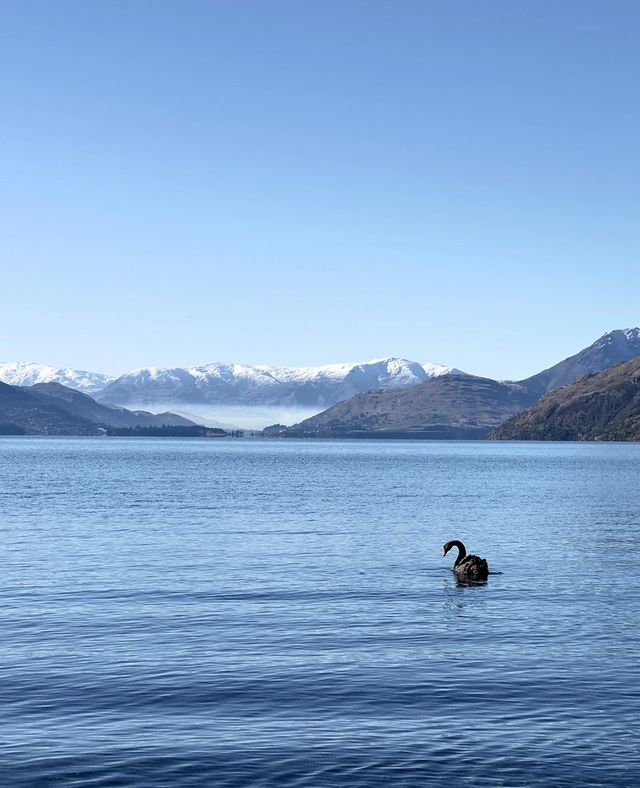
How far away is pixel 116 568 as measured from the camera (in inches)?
2237

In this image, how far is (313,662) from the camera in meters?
33.5

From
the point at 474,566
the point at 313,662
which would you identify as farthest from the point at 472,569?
the point at 313,662

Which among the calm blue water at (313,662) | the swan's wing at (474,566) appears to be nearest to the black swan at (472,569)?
the swan's wing at (474,566)

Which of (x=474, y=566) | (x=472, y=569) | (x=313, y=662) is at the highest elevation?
(x=474, y=566)

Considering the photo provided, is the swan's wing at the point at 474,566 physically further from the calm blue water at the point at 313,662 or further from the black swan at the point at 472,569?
the calm blue water at the point at 313,662

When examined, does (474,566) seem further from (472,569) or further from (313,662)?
(313,662)

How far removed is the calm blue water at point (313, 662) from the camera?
23594 millimetres

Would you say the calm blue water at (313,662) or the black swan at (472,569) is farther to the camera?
→ the black swan at (472,569)

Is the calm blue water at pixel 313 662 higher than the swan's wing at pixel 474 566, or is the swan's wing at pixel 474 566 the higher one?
the swan's wing at pixel 474 566

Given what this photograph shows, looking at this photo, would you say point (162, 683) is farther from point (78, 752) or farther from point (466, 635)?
point (466, 635)

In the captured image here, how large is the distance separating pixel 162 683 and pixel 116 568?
27069 mm

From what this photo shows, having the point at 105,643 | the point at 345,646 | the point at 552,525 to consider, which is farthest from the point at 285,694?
the point at 552,525

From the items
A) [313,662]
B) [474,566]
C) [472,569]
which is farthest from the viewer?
[472,569]

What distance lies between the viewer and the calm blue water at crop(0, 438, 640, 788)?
23594 mm
